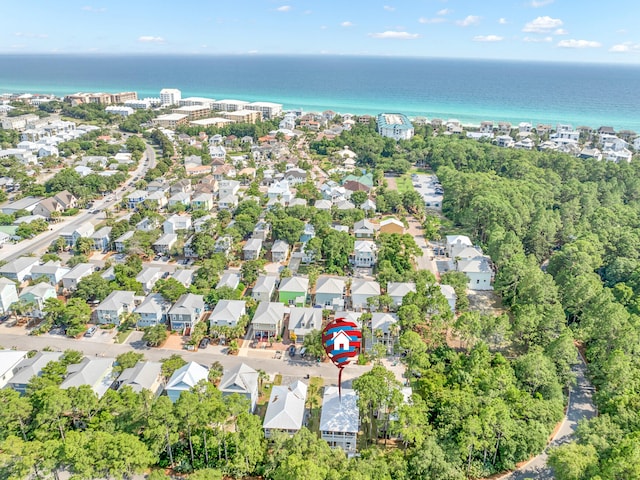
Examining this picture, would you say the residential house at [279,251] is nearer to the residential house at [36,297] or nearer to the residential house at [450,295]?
the residential house at [450,295]

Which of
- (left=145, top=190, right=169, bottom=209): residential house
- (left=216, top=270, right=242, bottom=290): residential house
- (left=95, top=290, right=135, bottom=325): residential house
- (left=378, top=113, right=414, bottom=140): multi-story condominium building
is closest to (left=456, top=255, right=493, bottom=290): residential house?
(left=216, top=270, right=242, bottom=290): residential house

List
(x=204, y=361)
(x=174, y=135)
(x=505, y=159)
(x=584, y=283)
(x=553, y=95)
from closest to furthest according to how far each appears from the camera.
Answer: (x=204, y=361) → (x=584, y=283) → (x=505, y=159) → (x=174, y=135) → (x=553, y=95)

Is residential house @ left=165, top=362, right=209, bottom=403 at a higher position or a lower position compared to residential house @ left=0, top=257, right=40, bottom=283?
lower

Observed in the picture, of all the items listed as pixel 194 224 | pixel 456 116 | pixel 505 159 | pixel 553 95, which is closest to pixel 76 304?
pixel 194 224

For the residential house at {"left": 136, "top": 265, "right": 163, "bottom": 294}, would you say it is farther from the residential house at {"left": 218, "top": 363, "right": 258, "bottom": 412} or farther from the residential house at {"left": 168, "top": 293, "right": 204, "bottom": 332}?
the residential house at {"left": 218, "top": 363, "right": 258, "bottom": 412}

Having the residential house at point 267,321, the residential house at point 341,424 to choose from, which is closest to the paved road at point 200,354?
the residential house at point 267,321

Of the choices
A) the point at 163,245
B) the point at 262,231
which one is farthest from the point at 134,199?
the point at 262,231

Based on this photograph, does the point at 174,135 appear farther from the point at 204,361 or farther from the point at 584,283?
the point at 584,283
